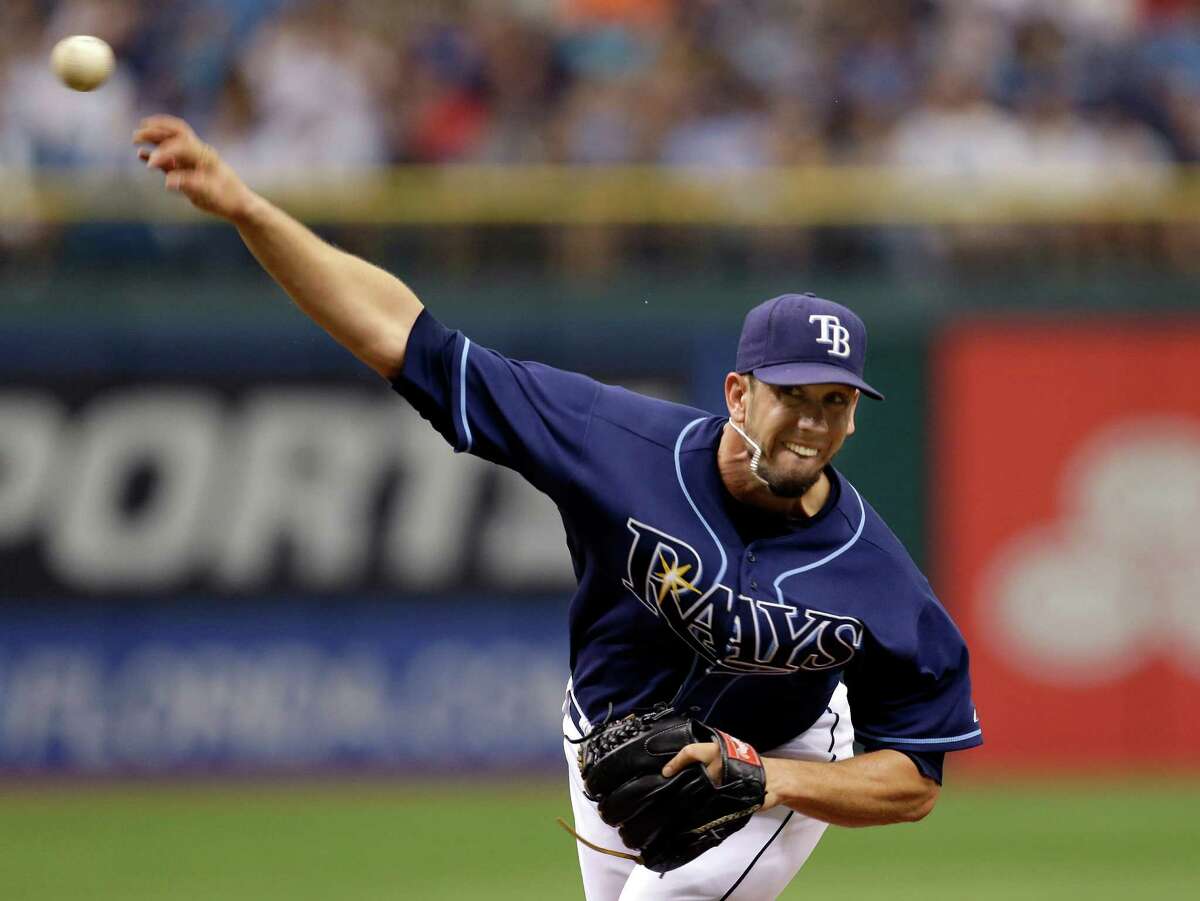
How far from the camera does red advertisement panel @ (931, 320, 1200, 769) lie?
11844mm

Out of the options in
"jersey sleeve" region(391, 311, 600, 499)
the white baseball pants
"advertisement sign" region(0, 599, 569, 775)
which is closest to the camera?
A: "jersey sleeve" region(391, 311, 600, 499)

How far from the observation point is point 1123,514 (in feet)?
38.9

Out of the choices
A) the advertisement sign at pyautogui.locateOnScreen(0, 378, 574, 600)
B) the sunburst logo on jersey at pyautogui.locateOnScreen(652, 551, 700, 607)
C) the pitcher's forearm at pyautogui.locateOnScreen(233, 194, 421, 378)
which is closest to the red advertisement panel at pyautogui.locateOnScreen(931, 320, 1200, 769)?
the advertisement sign at pyautogui.locateOnScreen(0, 378, 574, 600)

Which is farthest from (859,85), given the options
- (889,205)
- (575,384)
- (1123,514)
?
(575,384)

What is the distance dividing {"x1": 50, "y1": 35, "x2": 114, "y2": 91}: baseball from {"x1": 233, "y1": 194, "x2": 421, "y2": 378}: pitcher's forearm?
20.0 inches

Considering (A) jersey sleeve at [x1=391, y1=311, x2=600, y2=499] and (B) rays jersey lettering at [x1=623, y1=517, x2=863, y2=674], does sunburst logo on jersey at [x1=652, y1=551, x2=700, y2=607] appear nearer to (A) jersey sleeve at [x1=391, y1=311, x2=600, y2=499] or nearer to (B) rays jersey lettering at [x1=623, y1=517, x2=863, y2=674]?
(B) rays jersey lettering at [x1=623, y1=517, x2=863, y2=674]

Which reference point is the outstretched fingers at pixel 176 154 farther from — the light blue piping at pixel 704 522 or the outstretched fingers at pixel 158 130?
the light blue piping at pixel 704 522

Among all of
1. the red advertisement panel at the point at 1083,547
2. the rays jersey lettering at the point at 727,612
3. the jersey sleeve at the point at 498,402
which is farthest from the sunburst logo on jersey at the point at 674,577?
the red advertisement panel at the point at 1083,547

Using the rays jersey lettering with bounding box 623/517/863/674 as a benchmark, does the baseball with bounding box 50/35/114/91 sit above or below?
above

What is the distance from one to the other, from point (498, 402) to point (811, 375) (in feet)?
2.41

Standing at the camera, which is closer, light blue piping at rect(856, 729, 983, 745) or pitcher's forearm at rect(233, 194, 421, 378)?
pitcher's forearm at rect(233, 194, 421, 378)

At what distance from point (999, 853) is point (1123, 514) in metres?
2.88

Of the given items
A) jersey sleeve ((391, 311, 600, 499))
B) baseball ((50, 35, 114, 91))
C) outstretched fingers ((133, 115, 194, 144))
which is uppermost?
baseball ((50, 35, 114, 91))

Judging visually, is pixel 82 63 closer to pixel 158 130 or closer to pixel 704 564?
pixel 158 130
